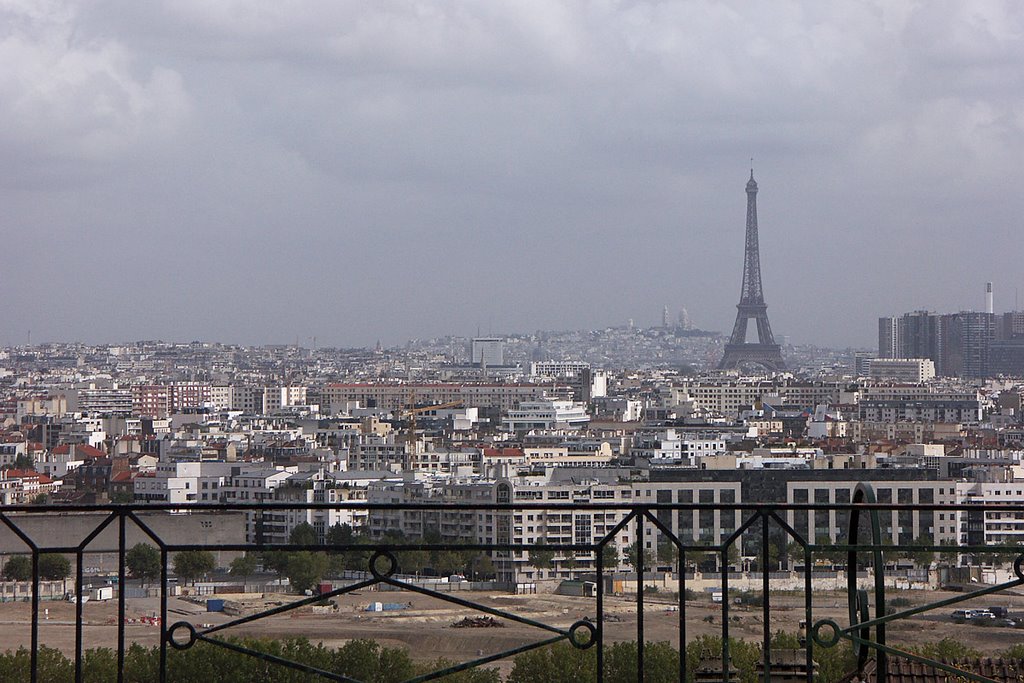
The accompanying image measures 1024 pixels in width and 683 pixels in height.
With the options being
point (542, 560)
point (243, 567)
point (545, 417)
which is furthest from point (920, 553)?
point (545, 417)

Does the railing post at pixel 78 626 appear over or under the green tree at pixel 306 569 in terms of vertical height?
over

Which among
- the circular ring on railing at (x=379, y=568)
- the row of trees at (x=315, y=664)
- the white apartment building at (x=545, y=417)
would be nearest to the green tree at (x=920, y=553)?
the circular ring on railing at (x=379, y=568)

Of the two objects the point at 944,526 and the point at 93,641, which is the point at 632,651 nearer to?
the point at 93,641

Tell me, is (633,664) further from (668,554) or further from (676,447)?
(676,447)

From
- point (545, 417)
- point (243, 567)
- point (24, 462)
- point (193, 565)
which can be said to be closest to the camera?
point (193, 565)

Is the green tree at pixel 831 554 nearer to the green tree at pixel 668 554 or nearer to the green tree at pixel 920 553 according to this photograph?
the green tree at pixel 920 553

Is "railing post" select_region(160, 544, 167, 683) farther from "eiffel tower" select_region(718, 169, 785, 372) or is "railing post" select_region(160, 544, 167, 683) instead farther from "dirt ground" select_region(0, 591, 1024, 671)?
"eiffel tower" select_region(718, 169, 785, 372)
